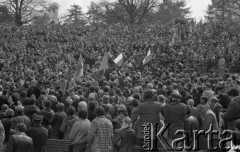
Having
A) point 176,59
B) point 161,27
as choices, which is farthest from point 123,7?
point 176,59

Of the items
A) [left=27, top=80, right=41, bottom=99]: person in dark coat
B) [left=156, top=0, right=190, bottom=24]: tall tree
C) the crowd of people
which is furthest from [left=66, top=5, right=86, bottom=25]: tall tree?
[left=27, top=80, right=41, bottom=99]: person in dark coat

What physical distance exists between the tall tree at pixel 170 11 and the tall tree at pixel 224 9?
4993 mm

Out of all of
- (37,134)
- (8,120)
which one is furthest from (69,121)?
(8,120)

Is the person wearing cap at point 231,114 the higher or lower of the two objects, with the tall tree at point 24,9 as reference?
lower

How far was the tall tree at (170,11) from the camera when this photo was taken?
74375mm

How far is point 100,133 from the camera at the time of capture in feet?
34.1

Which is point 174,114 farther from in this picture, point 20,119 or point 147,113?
point 20,119

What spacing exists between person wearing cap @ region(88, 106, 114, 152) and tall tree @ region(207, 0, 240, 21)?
62.2 meters

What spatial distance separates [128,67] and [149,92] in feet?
59.5

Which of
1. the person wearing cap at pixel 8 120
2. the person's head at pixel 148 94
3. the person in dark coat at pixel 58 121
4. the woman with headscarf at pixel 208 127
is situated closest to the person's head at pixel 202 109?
the woman with headscarf at pixel 208 127

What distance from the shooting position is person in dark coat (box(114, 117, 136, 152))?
10.7 m

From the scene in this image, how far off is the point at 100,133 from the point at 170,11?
2808 inches

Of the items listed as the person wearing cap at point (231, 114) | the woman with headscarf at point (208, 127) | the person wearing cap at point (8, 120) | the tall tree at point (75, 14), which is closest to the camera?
the person wearing cap at point (231, 114)

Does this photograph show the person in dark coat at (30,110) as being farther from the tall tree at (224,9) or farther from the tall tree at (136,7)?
the tall tree at (224,9)
